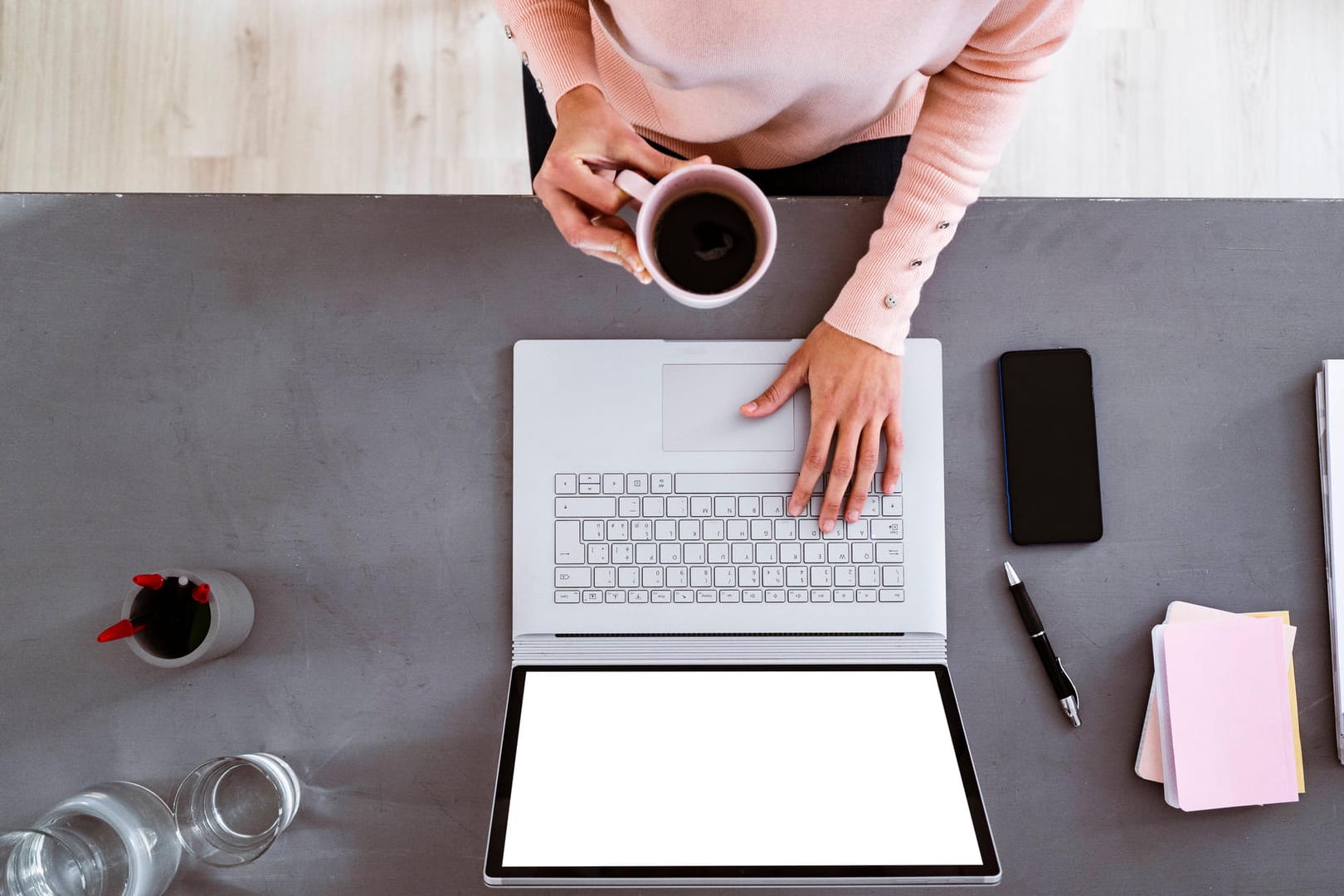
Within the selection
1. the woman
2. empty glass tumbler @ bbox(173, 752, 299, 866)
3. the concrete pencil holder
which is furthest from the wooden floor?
empty glass tumbler @ bbox(173, 752, 299, 866)

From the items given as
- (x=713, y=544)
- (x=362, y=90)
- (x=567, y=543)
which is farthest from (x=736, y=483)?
(x=362, y=90)

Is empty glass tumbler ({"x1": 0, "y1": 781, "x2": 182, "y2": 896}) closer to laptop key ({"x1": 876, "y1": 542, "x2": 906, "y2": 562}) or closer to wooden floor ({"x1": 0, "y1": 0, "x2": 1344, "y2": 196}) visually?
laptop key ({"x1": 876, "y1": 542, "x2": 906, "y2": 562})

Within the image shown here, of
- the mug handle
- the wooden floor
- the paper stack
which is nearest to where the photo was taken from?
the mug handle

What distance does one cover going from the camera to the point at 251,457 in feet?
2.56

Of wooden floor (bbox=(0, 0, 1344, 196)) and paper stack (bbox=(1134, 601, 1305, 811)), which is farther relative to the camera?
wooden floor (bbox=(0, 0, 1344, 196))

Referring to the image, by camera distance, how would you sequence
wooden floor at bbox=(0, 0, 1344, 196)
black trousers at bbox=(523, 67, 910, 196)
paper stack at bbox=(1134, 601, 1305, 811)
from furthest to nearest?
wooden floor at bbox=(0, 0, 1344, 196) → black trousers at bbox=(523, 67, 910, 196) → paper stack at bbox=(1134, 601, 1305, 811)

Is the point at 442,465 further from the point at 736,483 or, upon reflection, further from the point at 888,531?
the point at 888,531

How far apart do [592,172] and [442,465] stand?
0.32 m

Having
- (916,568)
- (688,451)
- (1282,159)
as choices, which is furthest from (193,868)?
(1282,159)

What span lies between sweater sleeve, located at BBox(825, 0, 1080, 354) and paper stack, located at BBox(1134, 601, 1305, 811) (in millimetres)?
395

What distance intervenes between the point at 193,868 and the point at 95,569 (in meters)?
0.30

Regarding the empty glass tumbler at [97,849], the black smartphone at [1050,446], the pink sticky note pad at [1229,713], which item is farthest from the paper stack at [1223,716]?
the empty glass tumbler at [97,849]

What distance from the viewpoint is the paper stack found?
2.36 feet

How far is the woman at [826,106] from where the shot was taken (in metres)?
0.65
